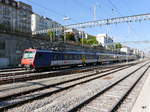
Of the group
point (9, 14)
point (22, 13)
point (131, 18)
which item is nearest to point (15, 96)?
point (131, 18)

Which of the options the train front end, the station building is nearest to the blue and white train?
the train front end

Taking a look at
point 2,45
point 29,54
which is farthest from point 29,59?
point 2,45

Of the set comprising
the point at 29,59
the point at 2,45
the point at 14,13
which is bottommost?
the point at 29,59

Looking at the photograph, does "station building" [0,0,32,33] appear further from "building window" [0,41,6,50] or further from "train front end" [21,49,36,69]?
"train front end" [21,49,36,69]

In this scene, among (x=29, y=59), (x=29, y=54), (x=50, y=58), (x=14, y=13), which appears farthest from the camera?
(x=14, y=13)

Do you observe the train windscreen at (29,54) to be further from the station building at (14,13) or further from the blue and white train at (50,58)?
the station building at (14,13)

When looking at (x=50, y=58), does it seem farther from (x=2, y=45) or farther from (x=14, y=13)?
(x=14, y=13)

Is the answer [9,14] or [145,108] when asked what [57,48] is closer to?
[145,108]

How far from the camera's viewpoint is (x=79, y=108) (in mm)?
7488

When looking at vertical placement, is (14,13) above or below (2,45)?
above

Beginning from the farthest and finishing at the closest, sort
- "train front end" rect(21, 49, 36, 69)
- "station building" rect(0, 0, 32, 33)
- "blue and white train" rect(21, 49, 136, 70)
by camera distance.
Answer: "station building" rect(0, 0, 32, 33)
"blue and white train" rect(21, 49, 136, 70)
"train front end" rect(21, 49, 36, 69)

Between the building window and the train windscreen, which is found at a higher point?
the building window

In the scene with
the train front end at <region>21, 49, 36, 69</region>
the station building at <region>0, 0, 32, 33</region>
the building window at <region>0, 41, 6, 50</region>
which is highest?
the station building at <region>0, 0, 32, 33</region>

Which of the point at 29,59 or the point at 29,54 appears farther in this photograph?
the point at 29,54
